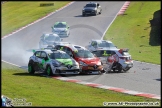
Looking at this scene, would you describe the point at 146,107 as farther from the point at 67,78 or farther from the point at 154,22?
the point at 154,22

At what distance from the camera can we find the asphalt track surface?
862 inches

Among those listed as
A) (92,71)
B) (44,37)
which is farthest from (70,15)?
(92,71)

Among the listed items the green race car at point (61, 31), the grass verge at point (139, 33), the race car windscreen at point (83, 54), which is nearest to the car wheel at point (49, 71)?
the race car windscreen at point (83, 54)

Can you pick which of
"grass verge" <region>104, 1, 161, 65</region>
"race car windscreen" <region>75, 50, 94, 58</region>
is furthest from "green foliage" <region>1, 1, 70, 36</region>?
"race car windscreen" <region>75, 50, 94, 58</region>

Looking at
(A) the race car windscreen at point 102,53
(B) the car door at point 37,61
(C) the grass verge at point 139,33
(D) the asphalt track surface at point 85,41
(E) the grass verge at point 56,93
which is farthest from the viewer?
(C) the grass verge at point 139,33

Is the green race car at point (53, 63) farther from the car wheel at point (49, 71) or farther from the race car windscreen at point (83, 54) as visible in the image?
the race car windscreen at point (83, 54)

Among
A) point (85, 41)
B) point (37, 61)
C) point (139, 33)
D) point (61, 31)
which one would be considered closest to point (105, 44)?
point (37, 61)

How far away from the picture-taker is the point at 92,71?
25.0 m

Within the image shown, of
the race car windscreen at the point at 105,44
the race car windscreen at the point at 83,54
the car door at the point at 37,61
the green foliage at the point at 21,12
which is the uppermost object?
the green foliage at the point at 21,12

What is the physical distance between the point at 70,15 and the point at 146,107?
158 ft

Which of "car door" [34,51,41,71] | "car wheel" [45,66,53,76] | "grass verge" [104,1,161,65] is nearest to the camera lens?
"car wheel" [45,66,53,76]

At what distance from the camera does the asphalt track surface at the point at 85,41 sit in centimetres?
2191

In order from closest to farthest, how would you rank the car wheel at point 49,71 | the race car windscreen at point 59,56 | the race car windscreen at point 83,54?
1. the car wheel at point 49,71
2. the race car windscreen at point 59,56
3. the race car windscreen at point 83,54

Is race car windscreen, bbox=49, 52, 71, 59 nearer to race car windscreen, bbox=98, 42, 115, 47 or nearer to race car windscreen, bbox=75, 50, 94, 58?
race car windscreen, bbox=75, 50, 94, 58
